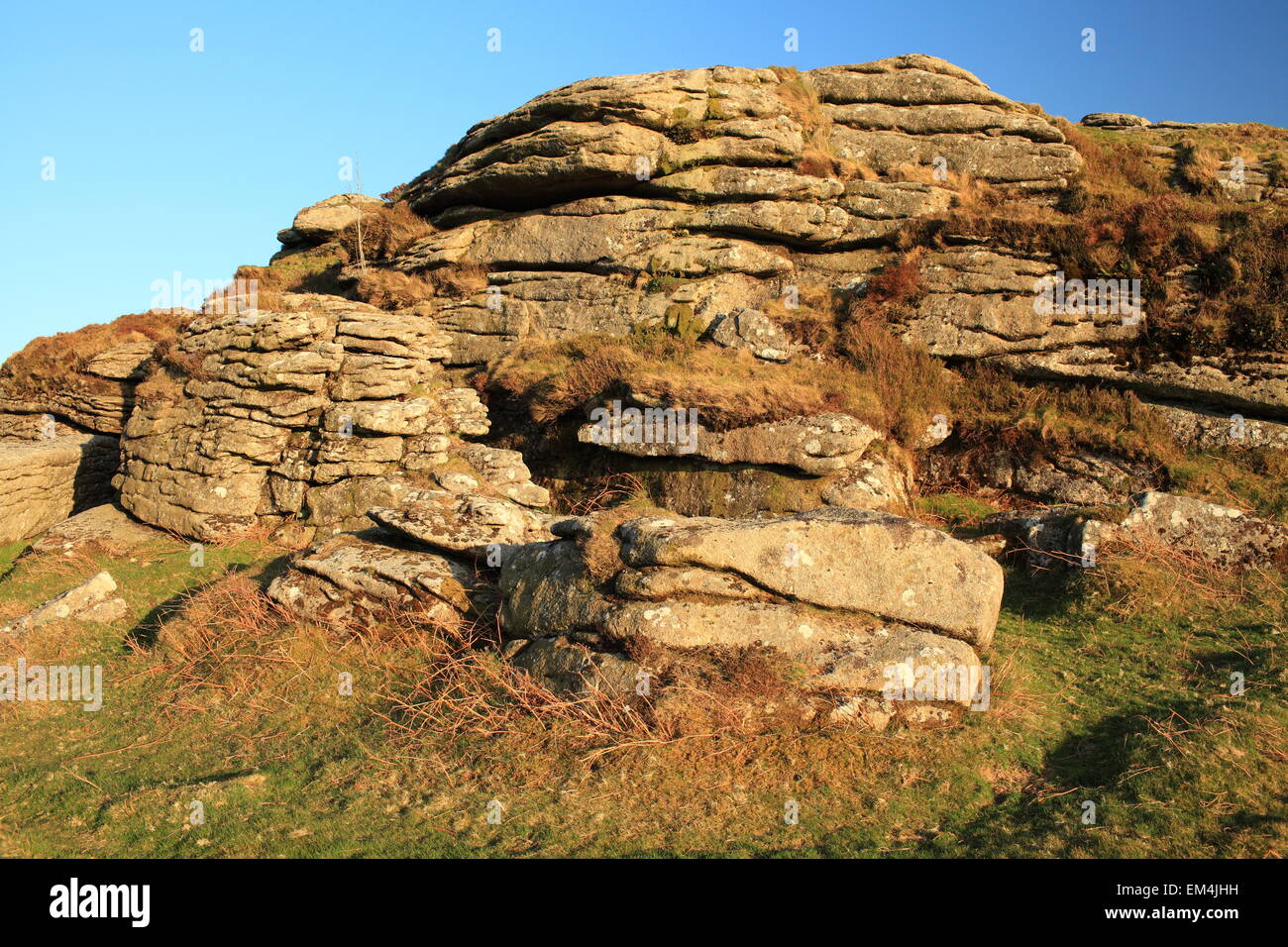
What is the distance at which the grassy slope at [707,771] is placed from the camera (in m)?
6.55

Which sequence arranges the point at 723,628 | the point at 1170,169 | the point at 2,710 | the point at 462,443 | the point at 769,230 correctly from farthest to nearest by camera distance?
the point at 1170,169 < the point at 769,230 < the point at 462,443 < the point at 2,710 < the point at 723,628

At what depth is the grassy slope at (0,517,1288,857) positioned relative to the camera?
258 inches

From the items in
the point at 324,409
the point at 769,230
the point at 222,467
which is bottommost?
the point at 222,467

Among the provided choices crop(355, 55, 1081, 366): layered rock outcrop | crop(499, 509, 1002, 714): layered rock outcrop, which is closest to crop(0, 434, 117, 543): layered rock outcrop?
crop(355, 55, 1081, 366): layered rock outcrop

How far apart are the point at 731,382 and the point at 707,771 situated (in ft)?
30.8

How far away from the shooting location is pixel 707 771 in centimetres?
746

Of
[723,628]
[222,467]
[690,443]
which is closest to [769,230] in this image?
[690,443]

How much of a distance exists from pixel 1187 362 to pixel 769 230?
1034 cm

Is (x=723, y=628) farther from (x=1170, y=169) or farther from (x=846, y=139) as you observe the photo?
(x=1170, y=169)

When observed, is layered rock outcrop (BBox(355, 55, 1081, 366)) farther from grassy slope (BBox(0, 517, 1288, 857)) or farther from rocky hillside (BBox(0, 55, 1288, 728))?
grassy slope (BBox(0, 517, 1288, 857))

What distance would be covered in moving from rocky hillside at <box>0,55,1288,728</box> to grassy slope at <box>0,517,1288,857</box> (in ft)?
2.71

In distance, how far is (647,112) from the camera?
22828mm

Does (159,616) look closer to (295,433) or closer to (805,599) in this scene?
(295,433)

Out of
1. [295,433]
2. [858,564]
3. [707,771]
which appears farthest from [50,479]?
[858,564]
